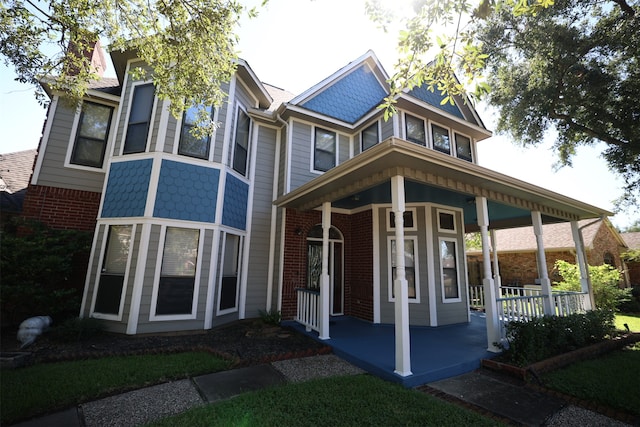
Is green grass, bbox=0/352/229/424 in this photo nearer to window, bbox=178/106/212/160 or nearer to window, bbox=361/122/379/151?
window, bbox=178/106/212/160

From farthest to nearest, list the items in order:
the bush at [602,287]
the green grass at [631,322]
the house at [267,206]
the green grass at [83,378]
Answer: the bush at [602,287] → the green grass at [631,322] → the house at [267,206] → the green grass at [83,378]

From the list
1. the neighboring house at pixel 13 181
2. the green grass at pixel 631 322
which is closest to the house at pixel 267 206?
the neighboring house at pixel 13 181

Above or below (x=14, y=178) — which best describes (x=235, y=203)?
below

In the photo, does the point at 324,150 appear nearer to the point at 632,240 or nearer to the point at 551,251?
the point at 551,251

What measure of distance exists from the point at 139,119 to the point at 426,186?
23.8 ft

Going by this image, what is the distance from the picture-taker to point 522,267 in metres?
16.3

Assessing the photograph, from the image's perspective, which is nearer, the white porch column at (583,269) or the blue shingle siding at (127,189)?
the blue shingle siding at (127,189)

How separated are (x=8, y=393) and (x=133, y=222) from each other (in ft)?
11.8

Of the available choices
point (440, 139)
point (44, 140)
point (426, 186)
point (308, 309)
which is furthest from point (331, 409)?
point (44, 140)

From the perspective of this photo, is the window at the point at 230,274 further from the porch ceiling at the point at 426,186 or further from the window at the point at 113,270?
the window at the point at 113,270

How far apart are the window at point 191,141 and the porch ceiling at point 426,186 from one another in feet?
7.61

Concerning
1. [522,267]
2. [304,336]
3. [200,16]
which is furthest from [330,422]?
[522,267]

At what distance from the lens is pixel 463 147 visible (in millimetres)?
9969

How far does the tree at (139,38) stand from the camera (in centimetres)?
468
